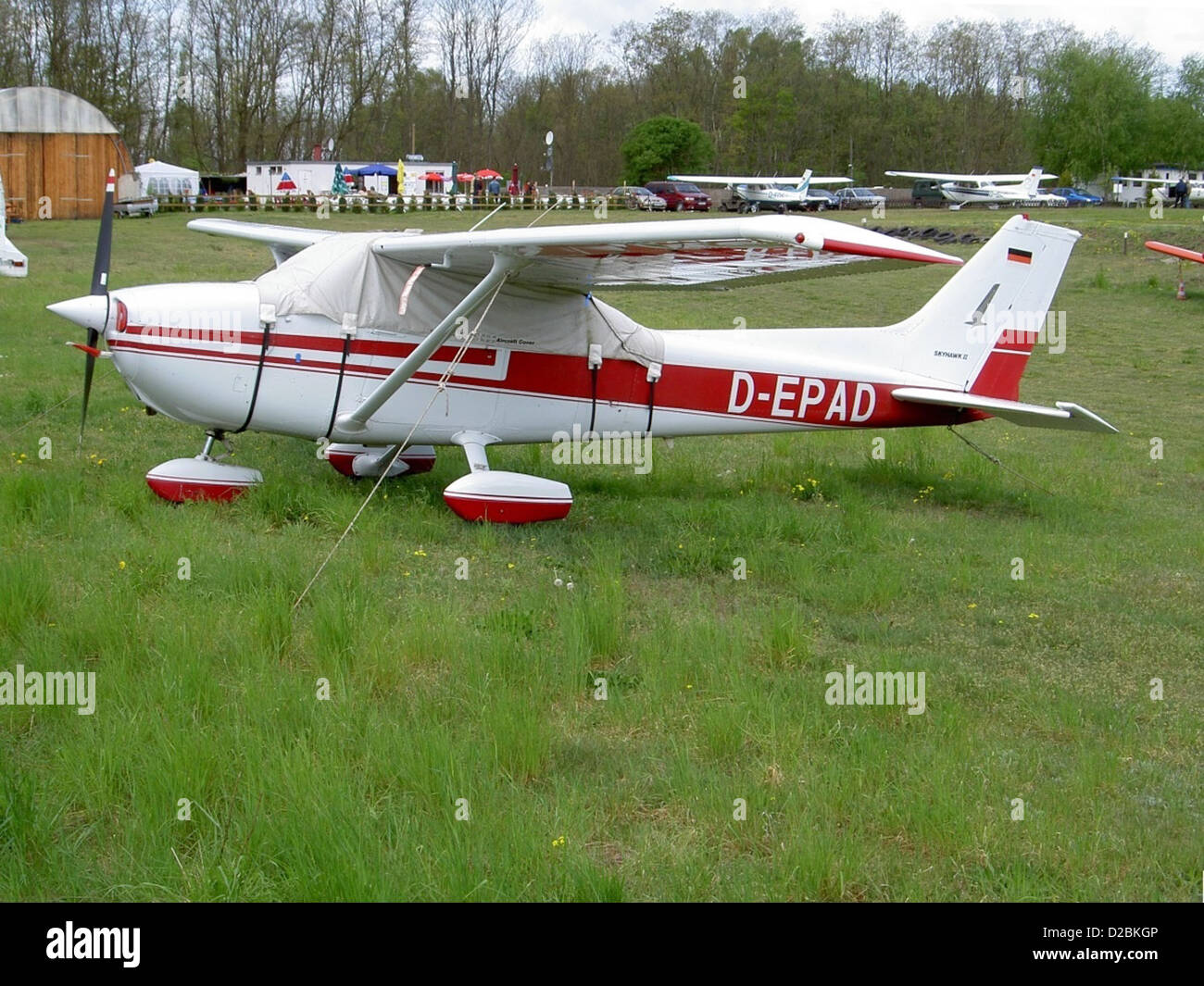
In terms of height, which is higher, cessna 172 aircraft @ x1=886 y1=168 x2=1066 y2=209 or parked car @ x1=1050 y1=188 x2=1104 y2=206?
parked car @ x1=1050 y1=188 x2=1104 y2=206

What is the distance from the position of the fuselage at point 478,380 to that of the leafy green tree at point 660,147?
16401 millimetres

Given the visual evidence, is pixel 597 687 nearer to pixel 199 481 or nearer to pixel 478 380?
pixel 478 380

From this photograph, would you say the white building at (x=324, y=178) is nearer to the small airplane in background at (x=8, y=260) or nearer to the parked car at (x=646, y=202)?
the parked car at (x=646, y=202)

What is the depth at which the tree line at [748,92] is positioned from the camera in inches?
1902

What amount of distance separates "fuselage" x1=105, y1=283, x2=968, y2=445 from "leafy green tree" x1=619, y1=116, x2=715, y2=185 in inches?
646

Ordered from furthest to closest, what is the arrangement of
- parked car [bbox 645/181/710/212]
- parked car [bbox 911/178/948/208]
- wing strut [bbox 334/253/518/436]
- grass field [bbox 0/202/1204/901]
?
parked car [bbox 911/178/948/208], parked car [bbox 645/181/710/212], wing strut [bbox 334/253/518/436], grass field [bbox 0/202/1204/901]

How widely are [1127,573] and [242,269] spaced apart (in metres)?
21.3

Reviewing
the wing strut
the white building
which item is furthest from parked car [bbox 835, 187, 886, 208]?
the wing strut

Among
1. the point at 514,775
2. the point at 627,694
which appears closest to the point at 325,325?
the point at 627,694

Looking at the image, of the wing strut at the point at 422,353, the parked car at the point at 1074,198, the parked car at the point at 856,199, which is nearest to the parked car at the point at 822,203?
the parked car at the point at 856,199

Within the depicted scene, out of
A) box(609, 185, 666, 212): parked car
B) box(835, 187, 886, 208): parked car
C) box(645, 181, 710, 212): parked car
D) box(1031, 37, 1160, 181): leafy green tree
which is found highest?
box(1031, 37, 1160, 181): leafy green tree

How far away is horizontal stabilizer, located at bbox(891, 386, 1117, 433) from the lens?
8.89 meters

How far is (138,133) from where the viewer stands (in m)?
65.3

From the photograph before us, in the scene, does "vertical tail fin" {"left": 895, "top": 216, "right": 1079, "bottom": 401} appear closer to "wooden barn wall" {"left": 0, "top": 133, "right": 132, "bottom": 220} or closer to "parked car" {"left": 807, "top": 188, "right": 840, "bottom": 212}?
"parked car" {"left": 807, "top": 188, "right": 840, "bottom": 212}
